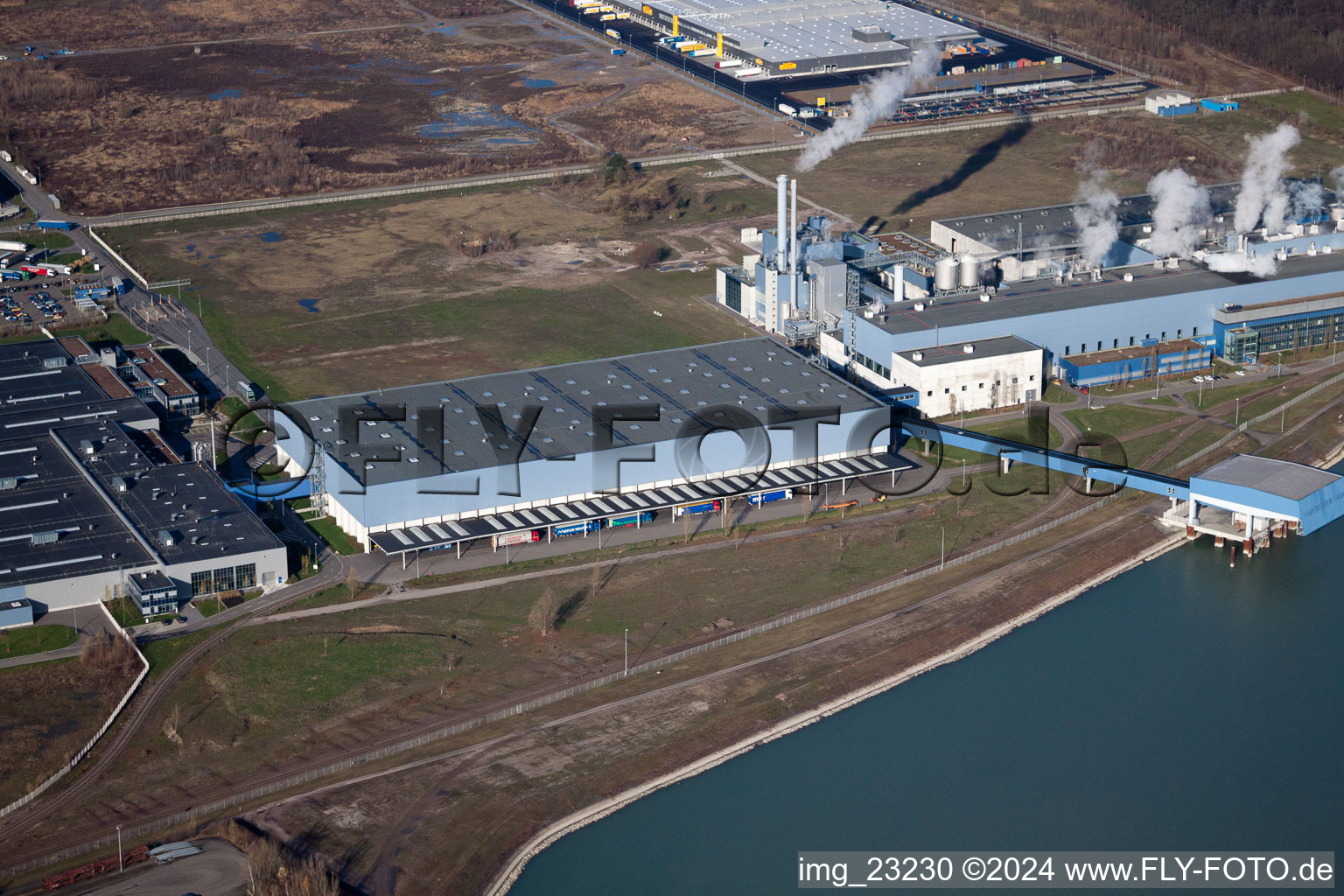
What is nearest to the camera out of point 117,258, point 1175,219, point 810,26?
point 1175,219

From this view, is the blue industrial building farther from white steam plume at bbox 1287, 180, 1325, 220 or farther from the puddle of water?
the puddle of water

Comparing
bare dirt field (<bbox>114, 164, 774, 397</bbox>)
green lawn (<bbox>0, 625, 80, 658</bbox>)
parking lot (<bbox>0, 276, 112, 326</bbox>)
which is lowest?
green lawn (<bbox>0, 625, 80, 658</bbox>)

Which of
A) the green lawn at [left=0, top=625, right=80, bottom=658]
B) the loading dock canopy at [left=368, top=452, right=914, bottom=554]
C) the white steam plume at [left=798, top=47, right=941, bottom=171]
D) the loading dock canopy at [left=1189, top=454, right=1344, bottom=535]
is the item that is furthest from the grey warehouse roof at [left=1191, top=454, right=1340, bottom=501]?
the green lawn at [left=0, top=625, right=80, bottom=658]

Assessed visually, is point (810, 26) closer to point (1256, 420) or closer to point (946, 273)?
point (946, 273)

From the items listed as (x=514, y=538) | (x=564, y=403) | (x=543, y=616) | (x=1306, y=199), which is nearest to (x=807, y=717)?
(x=543, y=616)

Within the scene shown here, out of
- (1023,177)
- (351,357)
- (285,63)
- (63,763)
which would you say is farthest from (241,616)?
(285,63)

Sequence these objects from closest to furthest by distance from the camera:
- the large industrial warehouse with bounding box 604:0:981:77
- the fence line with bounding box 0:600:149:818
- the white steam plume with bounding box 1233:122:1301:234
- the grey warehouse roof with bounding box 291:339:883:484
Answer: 1. the fence line with bounding box 0:600:149:818
2. the grey warehouse roof with bounding box 291:339:883:484
3. the white steam plume with bounding box 1233:122:1301:234
4. the large industrial warehouse with bounding box 604:0:981:77
